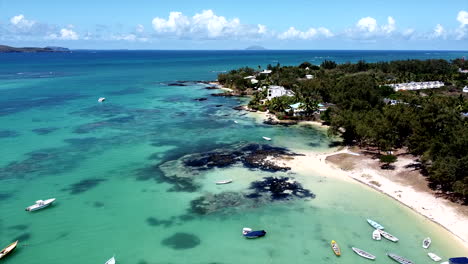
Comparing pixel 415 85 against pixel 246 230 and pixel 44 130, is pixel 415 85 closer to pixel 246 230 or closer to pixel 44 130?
pixel 246 230

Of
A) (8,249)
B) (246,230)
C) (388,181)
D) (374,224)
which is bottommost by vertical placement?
(8,249)

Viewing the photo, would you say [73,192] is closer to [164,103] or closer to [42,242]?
[42,242]

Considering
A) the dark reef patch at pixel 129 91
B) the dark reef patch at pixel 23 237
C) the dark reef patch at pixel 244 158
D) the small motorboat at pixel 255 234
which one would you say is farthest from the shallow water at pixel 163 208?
the dark reef patch at pixel 129 91

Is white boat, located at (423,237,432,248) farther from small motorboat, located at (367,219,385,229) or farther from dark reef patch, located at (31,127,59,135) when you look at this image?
dark reef patch, located at (31,127,59,135)

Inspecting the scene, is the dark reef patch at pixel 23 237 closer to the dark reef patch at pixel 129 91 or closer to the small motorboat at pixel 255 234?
the small motorboat at pixel 255 234

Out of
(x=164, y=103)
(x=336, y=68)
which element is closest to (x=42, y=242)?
(x=164, y=103)

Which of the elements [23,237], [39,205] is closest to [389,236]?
[23,237]

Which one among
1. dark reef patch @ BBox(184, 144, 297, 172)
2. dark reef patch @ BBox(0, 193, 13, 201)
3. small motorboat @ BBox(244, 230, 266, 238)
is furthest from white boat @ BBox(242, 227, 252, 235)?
dark reef patch @ BBox(0, 193, 13, 201)
